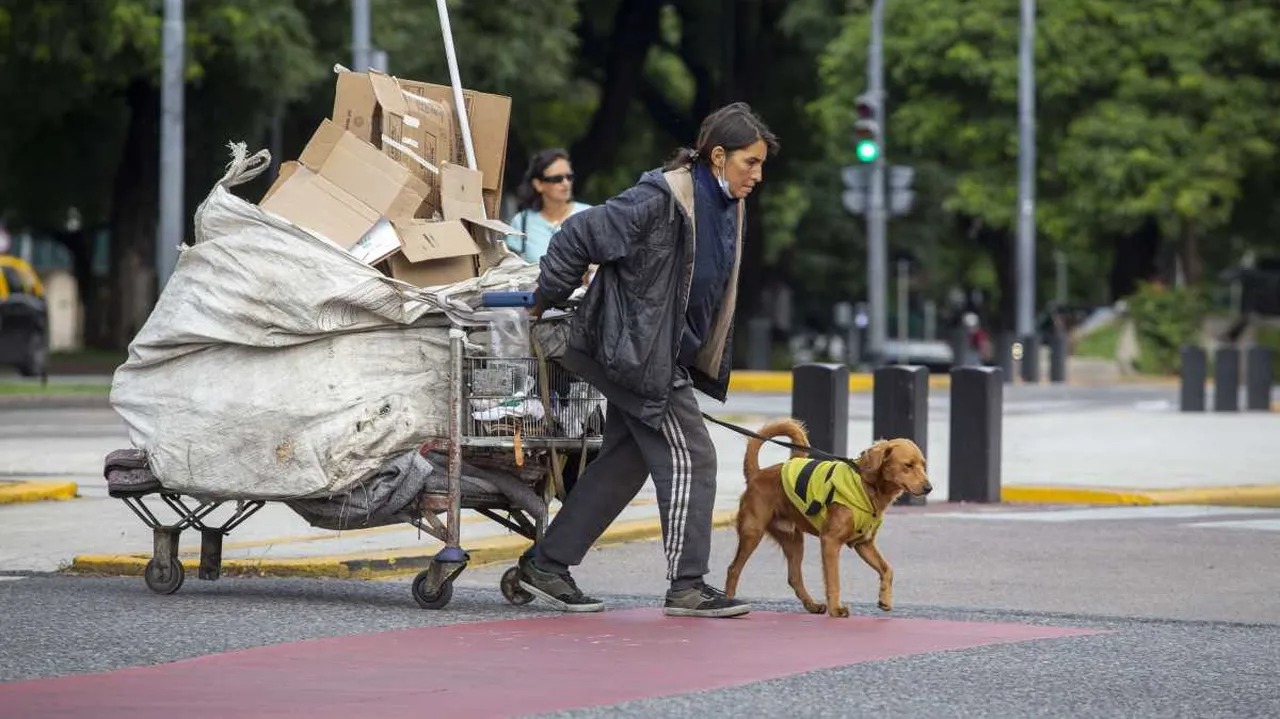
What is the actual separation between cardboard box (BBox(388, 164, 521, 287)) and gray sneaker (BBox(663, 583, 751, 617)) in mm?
1562

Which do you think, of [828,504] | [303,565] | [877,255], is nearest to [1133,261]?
[877,255]

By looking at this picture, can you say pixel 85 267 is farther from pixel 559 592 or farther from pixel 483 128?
pixel 559 592

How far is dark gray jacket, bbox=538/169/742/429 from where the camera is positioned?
8742mm

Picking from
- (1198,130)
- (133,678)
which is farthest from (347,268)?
(1198,130)

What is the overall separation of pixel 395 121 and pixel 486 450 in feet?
4.60

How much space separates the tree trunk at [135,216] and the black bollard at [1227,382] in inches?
785

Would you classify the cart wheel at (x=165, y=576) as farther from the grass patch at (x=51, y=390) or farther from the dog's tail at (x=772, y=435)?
the grass patch at (x=51, y=390)

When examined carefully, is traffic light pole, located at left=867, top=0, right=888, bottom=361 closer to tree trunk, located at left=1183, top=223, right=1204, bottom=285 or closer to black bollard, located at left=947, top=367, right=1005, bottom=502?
tree trunk, located at left=1183, top=223, right=1204, bottom=285

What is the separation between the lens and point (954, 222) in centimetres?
6109

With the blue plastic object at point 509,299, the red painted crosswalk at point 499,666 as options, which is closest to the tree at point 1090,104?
the blue plastic object at point 509,299

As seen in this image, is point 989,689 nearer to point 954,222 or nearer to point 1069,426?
point 1069,426

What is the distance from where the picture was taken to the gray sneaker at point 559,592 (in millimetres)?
9234

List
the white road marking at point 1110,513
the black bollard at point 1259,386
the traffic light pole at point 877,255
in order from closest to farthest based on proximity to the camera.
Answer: the white road marking at point 1110,513
the black bollard at point 1259,386
the traffic light pole at point 877,255

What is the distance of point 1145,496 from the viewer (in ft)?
49.1
